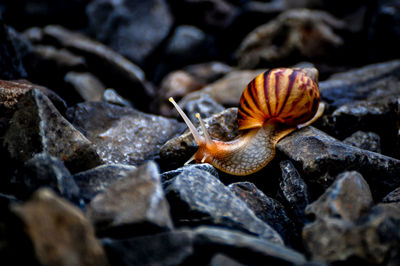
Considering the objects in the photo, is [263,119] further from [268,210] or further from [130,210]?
[130,210]

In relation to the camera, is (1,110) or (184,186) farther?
(1,110)

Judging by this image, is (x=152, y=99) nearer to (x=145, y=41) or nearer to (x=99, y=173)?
(x=145, y=41)

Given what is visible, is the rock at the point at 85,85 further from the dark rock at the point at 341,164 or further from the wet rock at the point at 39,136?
the dark rock at the point at 341,164

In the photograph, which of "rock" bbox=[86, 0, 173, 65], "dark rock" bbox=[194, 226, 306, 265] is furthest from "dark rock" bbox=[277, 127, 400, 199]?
"rock" bbox=[86, 0, 173, 65]

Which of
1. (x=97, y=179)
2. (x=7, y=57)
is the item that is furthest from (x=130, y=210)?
(x=7, y=57)

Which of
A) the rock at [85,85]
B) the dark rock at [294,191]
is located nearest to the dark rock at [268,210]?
the dark rock at [294,191]

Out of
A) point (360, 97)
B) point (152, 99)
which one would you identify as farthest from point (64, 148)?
point (360, 97)

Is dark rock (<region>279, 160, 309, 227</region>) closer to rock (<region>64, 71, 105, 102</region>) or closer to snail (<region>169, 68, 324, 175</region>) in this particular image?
snail (<region>169, 68, 324, 175</region>)
